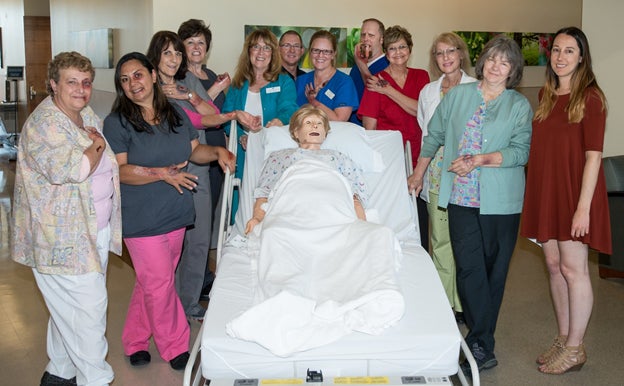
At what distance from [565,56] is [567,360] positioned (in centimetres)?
154

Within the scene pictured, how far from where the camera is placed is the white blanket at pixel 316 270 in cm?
237

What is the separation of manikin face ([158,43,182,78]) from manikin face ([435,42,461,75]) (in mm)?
1474

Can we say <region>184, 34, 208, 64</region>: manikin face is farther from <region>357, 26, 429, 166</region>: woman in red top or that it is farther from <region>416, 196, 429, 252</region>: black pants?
<region>416, 196, 429, 252</region>: black pants

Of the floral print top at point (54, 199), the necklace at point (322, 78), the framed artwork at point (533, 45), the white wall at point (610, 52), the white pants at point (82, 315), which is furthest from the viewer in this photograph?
the framed artwork at point (533, 45)

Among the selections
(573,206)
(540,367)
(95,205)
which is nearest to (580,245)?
(573,206)

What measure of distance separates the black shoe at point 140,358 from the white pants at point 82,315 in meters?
0.53

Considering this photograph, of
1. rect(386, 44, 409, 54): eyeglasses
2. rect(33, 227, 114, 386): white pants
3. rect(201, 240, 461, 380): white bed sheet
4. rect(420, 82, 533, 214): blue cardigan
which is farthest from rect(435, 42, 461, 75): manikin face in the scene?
rect(33, 227, 114, 386): white pants

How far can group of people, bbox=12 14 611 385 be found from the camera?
9.23 ft

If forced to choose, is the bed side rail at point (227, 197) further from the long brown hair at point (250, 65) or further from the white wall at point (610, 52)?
the white wall at point (610, 52)

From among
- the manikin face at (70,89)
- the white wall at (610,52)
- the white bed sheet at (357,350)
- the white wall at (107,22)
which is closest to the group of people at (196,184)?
the manikin face at (70,89)

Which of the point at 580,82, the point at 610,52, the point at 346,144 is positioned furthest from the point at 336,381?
the point at 610,52

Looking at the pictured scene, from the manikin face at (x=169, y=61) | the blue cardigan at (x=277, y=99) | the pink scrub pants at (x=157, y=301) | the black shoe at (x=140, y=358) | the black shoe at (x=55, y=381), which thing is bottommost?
the black shoe at (x=140, y=358)

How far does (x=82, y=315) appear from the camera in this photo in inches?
114

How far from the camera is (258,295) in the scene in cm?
262
